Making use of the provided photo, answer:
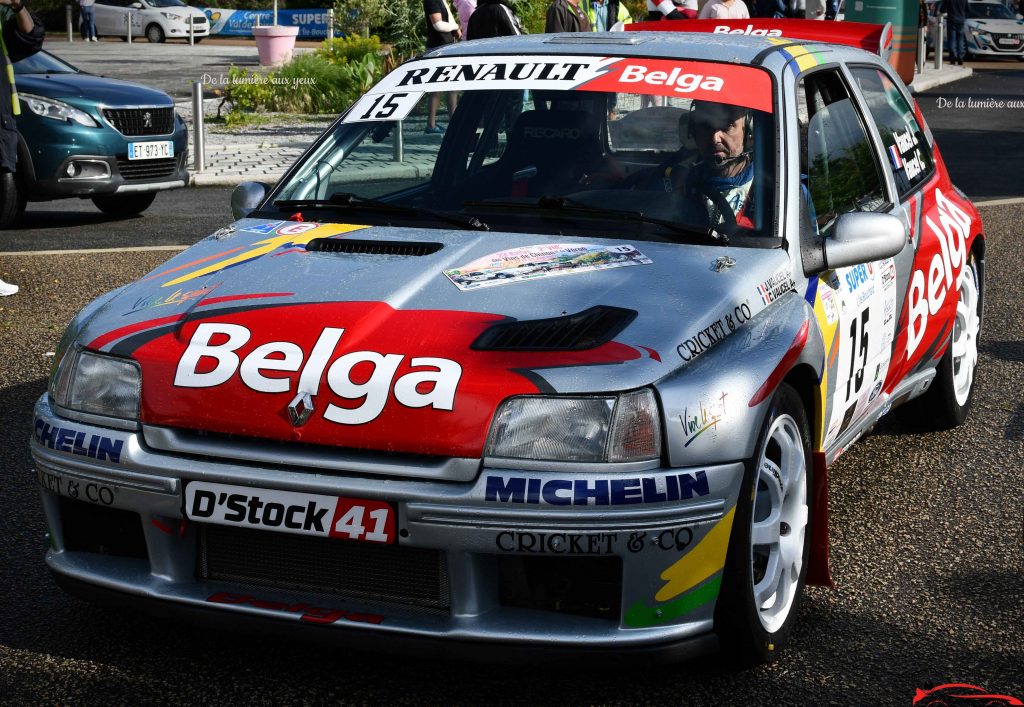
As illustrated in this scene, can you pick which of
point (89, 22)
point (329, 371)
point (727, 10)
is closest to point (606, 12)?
point (727, 10)

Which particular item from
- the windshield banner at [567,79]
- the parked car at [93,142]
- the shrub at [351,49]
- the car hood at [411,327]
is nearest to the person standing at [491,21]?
the parked car at [93,142]

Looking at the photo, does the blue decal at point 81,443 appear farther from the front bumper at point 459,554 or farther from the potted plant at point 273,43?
the potted plant at point 273,43

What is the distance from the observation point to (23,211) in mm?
12086

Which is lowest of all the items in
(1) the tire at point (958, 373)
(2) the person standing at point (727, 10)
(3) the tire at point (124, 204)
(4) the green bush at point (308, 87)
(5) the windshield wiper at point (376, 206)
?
(4) the green bush at point (308, 87)

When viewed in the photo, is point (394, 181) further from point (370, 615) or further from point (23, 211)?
point (23, 211)

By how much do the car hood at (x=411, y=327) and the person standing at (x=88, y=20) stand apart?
145 ft

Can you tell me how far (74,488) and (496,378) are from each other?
111cm

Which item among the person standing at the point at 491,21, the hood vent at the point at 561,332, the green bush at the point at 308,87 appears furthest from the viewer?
the green bush at the point at 308,87

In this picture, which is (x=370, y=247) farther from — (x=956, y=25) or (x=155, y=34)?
(x=155, y=34)

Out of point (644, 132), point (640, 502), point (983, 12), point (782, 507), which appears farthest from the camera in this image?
point (983, 12)

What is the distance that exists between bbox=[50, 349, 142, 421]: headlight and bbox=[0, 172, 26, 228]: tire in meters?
6.40

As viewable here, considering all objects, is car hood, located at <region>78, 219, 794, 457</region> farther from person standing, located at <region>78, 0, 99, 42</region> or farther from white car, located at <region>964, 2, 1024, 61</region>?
person standing, located at <region>78, 0, 99, 42</region>

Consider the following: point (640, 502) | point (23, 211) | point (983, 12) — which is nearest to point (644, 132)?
point (640, 502)

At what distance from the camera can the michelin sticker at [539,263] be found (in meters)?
3.79
